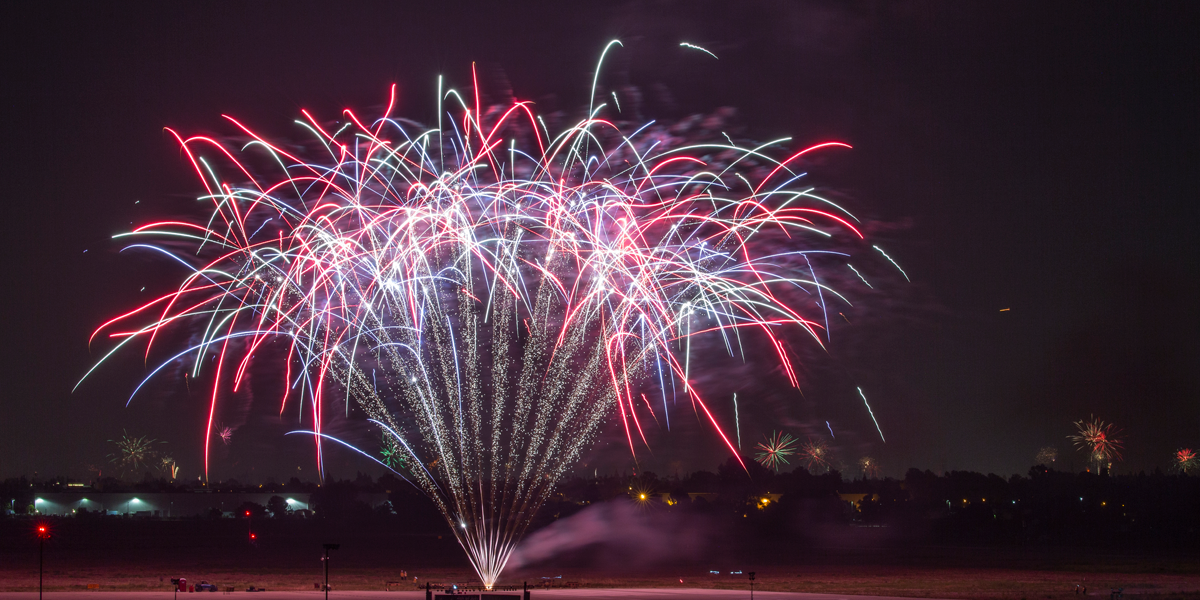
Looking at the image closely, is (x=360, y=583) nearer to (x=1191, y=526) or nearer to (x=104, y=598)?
Answer: (x=104, y=598)

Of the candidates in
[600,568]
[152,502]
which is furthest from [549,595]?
[152,502]

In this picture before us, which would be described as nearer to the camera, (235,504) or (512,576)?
(512,576)

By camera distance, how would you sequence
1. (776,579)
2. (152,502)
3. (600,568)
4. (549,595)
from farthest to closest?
(152,502) < (600,568) < (776,579) < (549,595)

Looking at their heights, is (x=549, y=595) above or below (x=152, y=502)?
above

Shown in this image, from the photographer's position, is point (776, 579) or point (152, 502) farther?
point (152, 502)

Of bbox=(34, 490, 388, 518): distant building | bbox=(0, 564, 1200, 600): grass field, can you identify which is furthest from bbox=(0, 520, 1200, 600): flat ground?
bbox=(34, 490, 388, 518): distant building

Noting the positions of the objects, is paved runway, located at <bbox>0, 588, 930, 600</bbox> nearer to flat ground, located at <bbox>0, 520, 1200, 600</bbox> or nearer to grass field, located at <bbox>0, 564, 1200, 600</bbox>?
flat ground, located at <bbox>0, 520, 1200, 600</bbox>

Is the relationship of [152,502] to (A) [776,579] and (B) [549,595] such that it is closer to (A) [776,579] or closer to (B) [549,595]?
(A) [776,579]

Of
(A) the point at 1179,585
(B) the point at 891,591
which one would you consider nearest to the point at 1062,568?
(A) the point at 1179,585

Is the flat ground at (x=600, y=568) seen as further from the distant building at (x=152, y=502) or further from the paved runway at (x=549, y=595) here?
the distant building at (x=152, y=502)
